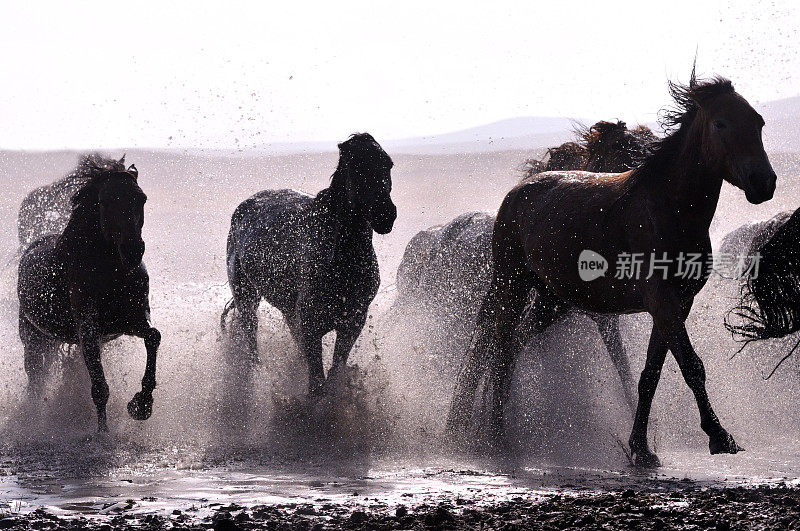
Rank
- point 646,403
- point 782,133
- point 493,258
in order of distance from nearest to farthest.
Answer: point 646,403
point 493,258
point 782,133

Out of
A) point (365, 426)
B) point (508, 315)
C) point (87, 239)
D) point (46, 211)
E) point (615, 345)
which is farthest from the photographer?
point (46, 211)

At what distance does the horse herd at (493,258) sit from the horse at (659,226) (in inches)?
0.4

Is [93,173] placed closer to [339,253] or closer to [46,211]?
[339,253]

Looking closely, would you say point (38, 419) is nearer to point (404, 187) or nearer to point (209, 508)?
point (209, 508)

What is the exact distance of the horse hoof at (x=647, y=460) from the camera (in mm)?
6891

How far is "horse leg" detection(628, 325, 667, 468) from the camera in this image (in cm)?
695

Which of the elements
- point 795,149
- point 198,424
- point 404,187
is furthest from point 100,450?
point 795,149

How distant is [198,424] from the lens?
8.48m

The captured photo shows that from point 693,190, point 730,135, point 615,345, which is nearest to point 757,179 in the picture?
point 730,135

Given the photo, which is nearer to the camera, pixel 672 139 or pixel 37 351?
pixel 672 139

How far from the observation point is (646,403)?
7.15 meters

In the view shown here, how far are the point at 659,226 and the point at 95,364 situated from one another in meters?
4.26

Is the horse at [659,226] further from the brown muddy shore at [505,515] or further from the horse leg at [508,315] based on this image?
the brown muddy shore at [505,515]

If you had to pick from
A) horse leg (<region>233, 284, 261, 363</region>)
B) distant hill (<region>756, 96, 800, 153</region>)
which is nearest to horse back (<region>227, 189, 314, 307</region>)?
horse leg (<region>233, 284, 261, 363</region>)
